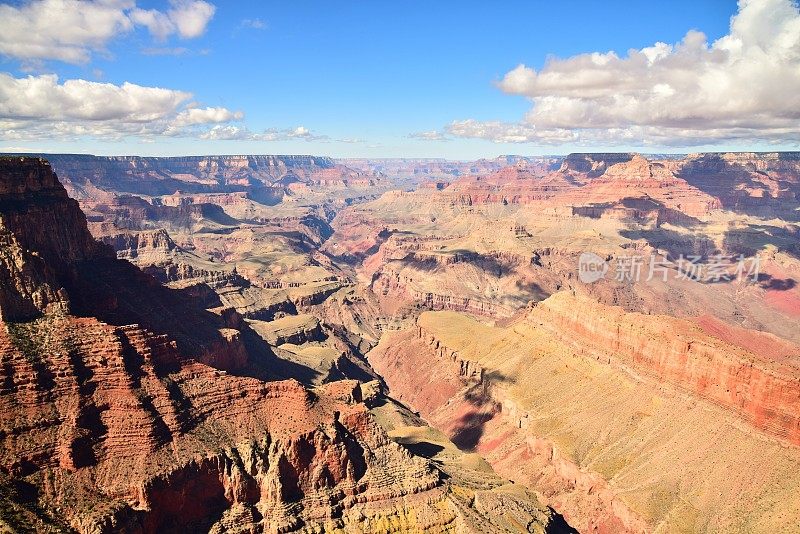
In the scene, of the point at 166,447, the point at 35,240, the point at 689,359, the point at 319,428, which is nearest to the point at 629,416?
the point at 689,359

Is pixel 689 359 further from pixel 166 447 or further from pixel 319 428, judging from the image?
pixel 166 447

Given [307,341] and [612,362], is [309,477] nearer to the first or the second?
[612,362]

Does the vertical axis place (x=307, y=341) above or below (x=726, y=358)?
below

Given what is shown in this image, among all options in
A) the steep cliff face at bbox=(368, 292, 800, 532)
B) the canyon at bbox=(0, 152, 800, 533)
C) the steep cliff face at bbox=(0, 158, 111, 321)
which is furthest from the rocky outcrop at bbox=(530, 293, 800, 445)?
the steep cliff face at bbox=(0, 158, 111, 321)

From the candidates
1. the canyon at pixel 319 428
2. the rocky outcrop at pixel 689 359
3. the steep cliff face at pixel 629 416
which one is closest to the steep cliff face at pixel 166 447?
the canyon at pixel 319 428

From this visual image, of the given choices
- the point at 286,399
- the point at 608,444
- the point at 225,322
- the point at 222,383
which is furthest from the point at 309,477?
the point at 225,322

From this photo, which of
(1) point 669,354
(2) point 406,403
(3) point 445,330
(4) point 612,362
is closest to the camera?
(1) point 669,354

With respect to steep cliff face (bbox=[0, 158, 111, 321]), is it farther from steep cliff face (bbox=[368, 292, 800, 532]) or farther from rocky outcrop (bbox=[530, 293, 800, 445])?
rocky outcrop (bbox=[530, 293, 800, 445])

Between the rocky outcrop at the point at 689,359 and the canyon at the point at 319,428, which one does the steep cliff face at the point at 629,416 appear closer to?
the rocky outcrop at the point at 689,359
